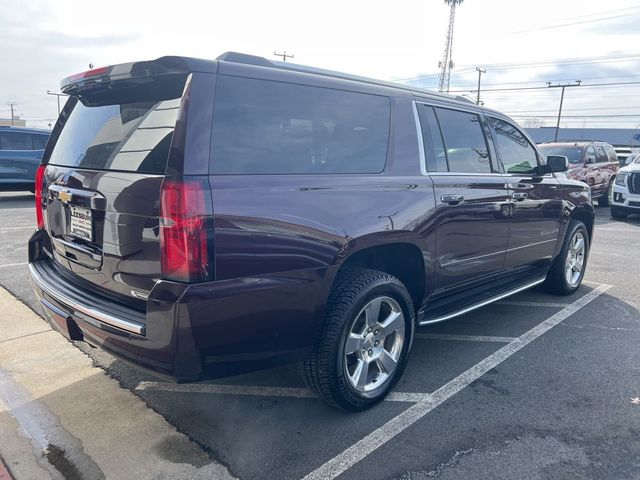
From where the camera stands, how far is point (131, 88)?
2.66 meters

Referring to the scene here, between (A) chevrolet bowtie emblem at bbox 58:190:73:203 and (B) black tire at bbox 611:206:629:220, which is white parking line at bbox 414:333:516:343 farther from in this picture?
(B) black tire at bbox 611:206:629:220

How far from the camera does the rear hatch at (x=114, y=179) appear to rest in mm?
2363

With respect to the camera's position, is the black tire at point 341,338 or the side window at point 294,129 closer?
the side window at point 294,129

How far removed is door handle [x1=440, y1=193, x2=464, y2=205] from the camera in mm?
3439

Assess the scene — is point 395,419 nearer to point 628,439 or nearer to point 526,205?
point 628,439

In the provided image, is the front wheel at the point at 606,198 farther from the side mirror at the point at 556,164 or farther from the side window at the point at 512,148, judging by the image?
the side window at the point at 512,148

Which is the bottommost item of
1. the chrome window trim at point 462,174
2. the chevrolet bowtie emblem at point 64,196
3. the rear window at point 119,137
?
the chevrolet bowtie emblem at point 64,196

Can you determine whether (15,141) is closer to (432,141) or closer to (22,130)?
(22,130)

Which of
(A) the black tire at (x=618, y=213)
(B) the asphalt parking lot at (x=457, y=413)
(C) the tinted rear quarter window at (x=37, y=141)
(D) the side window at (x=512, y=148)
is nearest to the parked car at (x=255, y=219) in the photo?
(B) the asphalt parking lot at (x=457, y=413)

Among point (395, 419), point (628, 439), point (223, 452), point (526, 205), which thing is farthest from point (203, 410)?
point (526, 205)

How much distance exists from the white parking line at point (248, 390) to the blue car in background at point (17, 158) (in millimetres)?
11600

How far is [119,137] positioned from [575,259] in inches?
193

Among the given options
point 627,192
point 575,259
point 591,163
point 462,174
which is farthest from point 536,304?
point 591,163

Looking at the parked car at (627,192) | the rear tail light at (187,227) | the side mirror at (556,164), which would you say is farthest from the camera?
the parked car at (627,192)
